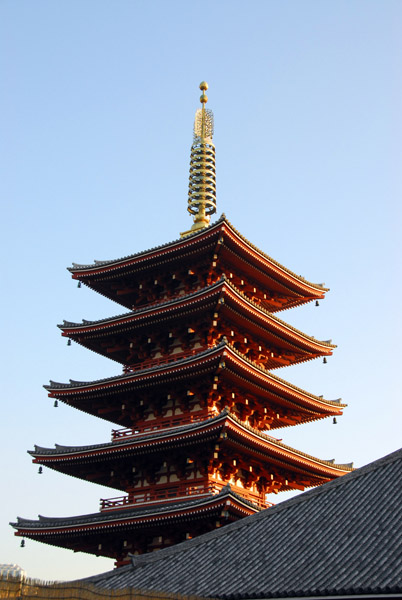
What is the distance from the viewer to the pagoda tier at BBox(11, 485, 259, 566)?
2608cm

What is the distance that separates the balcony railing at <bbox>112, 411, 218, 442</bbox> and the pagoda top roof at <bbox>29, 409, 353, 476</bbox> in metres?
0.49

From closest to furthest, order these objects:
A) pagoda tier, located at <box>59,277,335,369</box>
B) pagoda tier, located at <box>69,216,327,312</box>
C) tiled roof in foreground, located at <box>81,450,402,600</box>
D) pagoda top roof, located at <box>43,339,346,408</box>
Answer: tiled roof in foreground, located at <box>81,450,402,600</box> → pagoda top roof, located at <box>43,339,346,408</box> → pagoda tier, located at <box>59,277,335,369</box> → pagoda tier, located at <box>69,216,327,312</box>

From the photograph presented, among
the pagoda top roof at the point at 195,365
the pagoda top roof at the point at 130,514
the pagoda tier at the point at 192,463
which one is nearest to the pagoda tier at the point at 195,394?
the pagoda top roof at the point at 195,365

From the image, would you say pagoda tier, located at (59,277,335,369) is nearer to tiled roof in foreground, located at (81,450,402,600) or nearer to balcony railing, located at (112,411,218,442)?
balcony railing, located at (112,411,218,442)

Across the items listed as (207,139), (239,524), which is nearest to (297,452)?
(239,524)

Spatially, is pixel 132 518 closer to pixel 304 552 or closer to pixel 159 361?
pixel 159 361

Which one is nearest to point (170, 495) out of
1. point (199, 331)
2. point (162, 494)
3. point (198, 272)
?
point (162, 494)

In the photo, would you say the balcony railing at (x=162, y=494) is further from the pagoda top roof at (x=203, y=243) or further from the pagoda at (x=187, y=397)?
the pagoda top roof at (x=203, y=243)

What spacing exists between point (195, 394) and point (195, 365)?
2.14 m

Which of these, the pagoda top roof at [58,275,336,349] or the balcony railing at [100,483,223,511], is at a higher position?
the pagoda top roof at [58,275,336,349]

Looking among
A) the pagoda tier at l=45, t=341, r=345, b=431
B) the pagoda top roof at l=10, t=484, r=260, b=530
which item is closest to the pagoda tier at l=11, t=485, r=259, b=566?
the pagoda top roof at l=10, t=484, r=260, b=530

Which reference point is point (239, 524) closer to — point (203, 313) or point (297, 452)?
point (297, 452)

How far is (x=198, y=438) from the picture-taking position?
28297 millimetres

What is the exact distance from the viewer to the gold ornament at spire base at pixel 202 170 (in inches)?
1556
